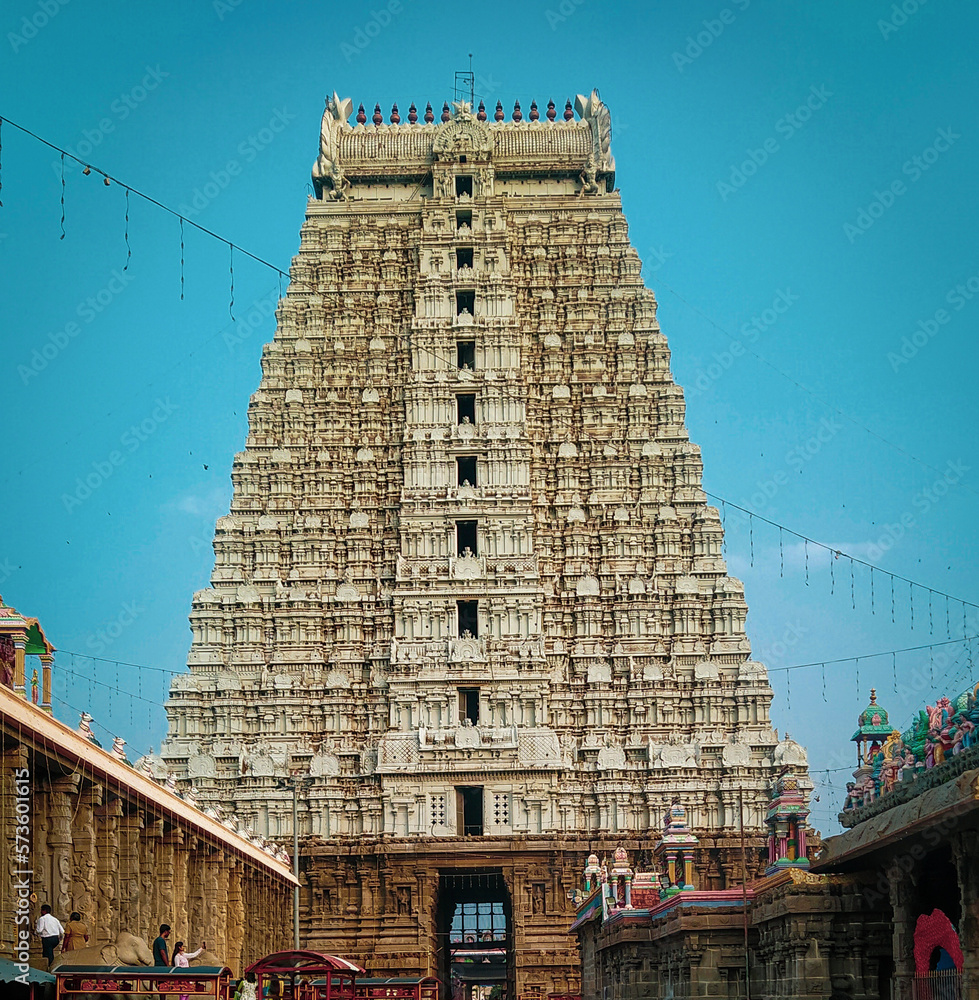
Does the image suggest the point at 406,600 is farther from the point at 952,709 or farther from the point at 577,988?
the point at 952,709

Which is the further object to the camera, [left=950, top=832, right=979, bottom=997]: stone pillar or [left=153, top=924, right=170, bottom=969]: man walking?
[left=153, top=924, right=170, bottom=969]: man walking

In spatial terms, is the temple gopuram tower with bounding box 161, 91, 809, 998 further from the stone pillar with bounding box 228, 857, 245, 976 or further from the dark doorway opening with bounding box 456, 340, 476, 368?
the stone pillar with bounding box 228, 857, 245, 976

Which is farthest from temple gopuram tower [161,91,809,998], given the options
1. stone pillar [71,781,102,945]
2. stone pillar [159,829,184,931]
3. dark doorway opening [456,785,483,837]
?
stone pillar [71,781,102,945]

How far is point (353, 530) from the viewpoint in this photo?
6969cm

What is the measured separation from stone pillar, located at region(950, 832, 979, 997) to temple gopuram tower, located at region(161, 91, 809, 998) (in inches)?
1591

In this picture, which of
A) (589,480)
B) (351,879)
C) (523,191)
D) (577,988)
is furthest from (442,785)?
(523,191)

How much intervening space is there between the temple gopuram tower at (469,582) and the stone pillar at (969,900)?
133ft

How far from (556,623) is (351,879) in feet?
44.4

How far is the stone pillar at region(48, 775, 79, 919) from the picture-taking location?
2983 centimetres

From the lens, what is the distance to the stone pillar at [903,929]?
24859 millimetres

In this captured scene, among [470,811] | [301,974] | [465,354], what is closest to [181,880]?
[301,974]

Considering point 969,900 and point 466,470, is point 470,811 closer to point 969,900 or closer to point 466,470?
point 466,470

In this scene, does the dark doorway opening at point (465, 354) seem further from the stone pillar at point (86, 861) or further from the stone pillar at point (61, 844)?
the stone pillar at point (61, 844)

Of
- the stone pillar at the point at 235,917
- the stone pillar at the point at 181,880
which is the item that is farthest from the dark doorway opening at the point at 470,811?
the stone pillar at the point at 181,880
